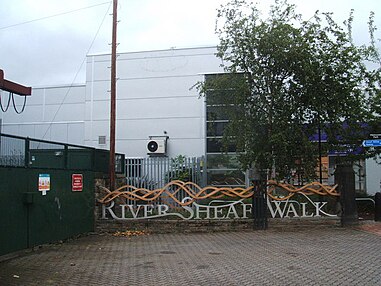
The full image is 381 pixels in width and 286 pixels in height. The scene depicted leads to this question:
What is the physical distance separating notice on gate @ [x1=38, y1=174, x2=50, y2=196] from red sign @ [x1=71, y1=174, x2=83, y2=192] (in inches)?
52.9

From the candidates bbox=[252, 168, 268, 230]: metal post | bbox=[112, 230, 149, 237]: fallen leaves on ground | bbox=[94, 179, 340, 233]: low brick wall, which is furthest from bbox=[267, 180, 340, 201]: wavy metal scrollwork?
bbox=[112, 230, 149, 237]: fallen leaves on ground

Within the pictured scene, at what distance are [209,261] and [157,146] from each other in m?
17.9

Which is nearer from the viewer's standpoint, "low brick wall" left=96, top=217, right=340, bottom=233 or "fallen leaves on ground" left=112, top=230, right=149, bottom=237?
"fallen leaves on ground" left=112, top=230, right=149, bottom=237

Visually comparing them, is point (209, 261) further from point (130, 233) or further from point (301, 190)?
point (301, 190)

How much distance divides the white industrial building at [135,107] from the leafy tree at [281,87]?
10.2 meters

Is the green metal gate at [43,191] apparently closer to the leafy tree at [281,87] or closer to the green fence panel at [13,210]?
the green fence panel at [13,210]

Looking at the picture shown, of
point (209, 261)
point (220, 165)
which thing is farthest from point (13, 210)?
point (220, 165)

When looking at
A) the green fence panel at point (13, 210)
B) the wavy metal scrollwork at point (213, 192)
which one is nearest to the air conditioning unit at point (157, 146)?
A: the wavy metal scrollwork at point (213, 192)

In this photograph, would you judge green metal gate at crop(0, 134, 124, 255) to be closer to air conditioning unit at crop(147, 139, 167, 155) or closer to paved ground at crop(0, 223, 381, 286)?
paved ground at crop(0, 223, 381, 286)

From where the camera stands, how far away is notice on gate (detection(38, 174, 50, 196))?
10852 millimetres

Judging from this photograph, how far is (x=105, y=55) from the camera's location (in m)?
28.8

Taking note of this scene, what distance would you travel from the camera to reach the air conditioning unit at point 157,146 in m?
26.4

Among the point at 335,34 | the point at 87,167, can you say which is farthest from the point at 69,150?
the point at 335,34

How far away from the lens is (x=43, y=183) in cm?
1098
